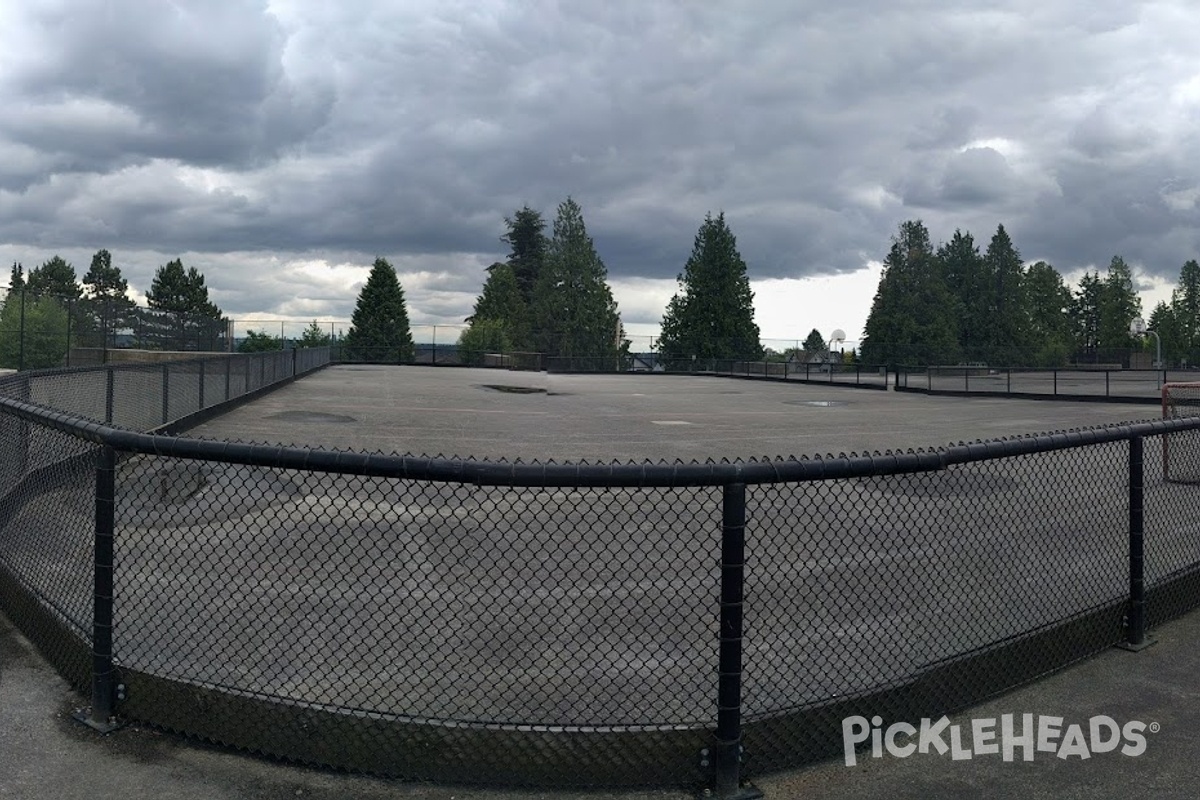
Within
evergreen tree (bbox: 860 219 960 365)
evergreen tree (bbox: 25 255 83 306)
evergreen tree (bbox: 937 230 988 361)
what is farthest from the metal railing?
evergreen tree (bbox: 25 255 83 306)

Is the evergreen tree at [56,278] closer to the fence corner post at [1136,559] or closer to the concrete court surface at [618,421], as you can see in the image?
the concrete court surface at [618,421]

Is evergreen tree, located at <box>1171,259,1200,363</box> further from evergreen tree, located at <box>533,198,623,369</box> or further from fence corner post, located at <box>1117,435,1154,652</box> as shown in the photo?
fence corner post, located at <box>1117,435,1154,652</box>

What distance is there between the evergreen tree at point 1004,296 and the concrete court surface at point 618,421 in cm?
8440

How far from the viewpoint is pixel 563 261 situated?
3514 inches

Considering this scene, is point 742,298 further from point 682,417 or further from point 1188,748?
point 1188,748

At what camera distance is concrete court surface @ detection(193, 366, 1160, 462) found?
15117mm

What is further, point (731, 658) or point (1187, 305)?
point (1187, 305)

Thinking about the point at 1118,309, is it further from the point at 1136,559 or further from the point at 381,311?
the point at 1136,559

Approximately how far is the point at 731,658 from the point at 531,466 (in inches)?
45.9

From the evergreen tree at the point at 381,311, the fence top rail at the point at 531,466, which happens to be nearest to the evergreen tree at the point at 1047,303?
the evergreen tree at the point at 381,311

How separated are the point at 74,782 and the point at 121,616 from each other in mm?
1865

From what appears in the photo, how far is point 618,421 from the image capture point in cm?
2047

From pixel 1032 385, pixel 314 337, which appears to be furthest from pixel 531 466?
pixel 314 337

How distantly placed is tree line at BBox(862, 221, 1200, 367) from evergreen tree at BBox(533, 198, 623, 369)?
25.8 meters
